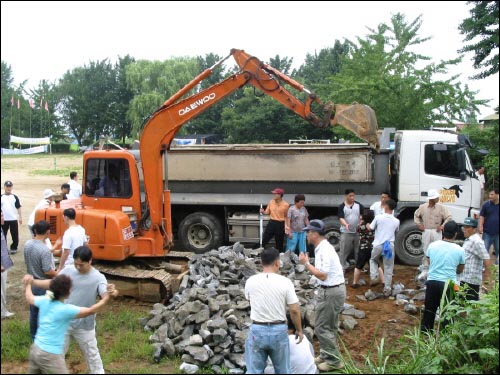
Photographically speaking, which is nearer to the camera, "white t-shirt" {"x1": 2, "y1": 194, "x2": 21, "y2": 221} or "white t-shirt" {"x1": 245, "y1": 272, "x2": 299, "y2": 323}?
"white t-shirt" {"x1": 245, "y1": 272, "x2": 299, "y2": 323}

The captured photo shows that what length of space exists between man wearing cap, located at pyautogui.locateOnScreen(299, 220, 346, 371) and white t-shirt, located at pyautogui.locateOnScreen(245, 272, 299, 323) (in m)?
0.87

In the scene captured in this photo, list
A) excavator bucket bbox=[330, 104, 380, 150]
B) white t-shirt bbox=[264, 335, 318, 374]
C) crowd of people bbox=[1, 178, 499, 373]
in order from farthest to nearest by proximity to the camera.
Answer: excavator bucket bbox=[330, 104, 380, 150], white t-shirt bbox=[264, 335, 318, 374], crowd of people bbox=[1, 178, 499, 373]

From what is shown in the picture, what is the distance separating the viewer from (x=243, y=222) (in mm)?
10984

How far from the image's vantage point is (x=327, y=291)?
555 cm

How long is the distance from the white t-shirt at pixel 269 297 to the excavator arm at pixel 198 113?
462cm

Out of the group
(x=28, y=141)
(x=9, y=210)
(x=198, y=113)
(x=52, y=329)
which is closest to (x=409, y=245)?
(x=198, y=113)

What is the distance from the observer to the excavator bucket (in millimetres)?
9484

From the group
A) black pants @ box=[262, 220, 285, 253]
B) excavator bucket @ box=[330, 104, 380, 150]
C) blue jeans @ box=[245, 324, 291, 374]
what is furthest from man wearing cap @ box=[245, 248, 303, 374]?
excavator bucket @ box=[330, 104, 380, 150]

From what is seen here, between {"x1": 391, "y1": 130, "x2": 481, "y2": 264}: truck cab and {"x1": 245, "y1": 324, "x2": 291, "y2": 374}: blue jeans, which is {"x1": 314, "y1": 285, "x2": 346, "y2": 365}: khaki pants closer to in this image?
{"x1": 245, "y1": 324, "x2": 291, "y2": 374}: blue jeans

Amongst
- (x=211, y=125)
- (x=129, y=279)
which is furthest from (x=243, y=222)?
(x=211, y=125)

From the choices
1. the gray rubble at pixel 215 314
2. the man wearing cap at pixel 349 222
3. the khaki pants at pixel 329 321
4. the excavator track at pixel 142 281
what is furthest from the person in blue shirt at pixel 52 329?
the man wearing cap at pixel 349 222

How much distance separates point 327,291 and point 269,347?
1.35 metres

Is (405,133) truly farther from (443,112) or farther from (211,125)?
(211,125)

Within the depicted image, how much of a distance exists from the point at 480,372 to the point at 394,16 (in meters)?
16.9
